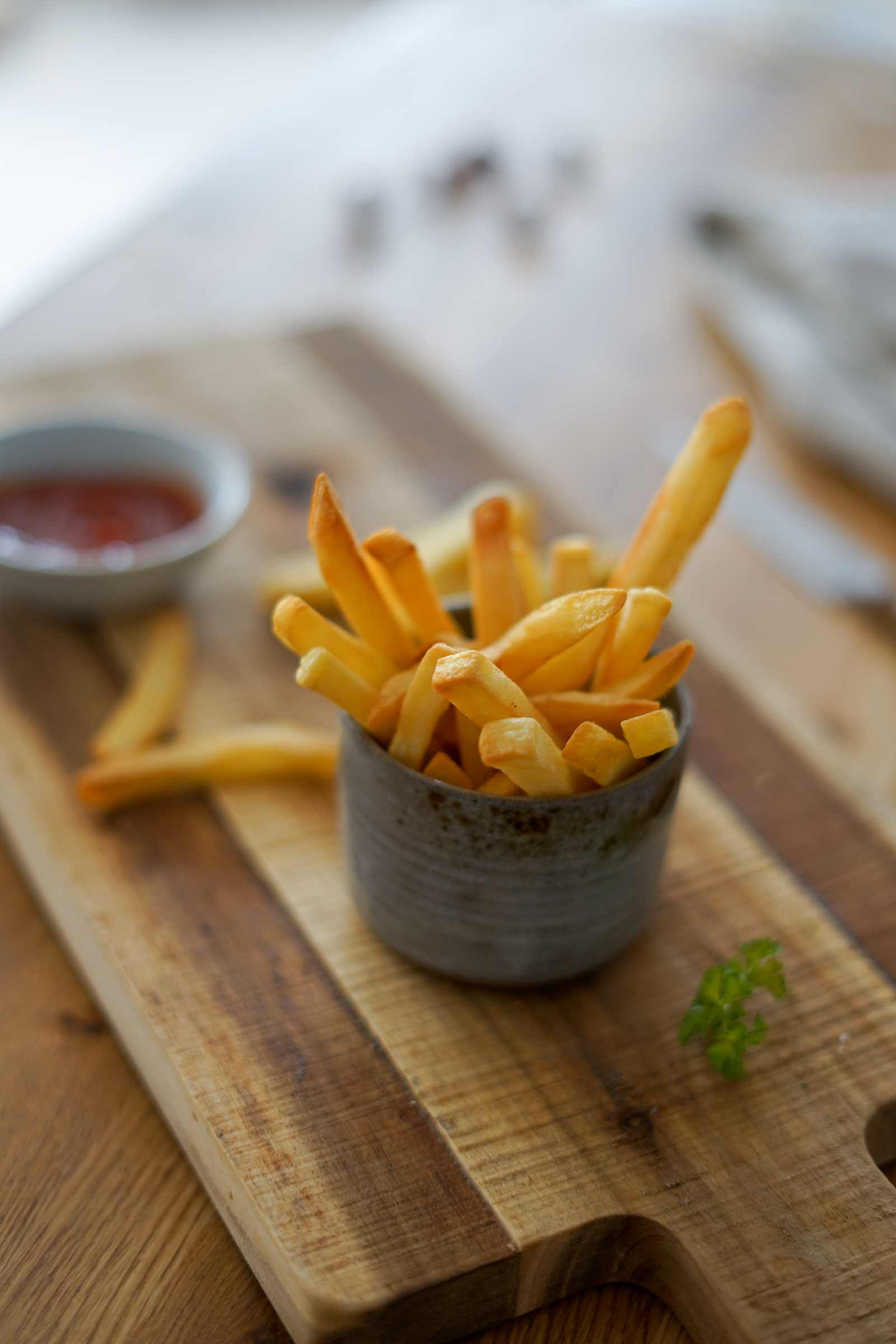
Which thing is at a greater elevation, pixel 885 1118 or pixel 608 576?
pixel 608 576

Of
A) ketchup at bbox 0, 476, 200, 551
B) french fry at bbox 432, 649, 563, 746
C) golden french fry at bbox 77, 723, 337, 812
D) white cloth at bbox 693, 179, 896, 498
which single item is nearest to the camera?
french fry at bbox 432, 649, 563, 746

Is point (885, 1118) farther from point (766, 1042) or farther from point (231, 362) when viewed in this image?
point (231, 362)

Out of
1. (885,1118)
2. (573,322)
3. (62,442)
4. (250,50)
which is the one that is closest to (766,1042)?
(885,1118)

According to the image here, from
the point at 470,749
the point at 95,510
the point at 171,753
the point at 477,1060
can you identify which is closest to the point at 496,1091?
the point at 477,1060

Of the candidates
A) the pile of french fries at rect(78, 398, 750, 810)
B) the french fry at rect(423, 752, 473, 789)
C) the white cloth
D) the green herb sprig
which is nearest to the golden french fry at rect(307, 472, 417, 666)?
the pile of french fries at rect(78, 398, 750, 810)

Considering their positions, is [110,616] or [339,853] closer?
[339,853]

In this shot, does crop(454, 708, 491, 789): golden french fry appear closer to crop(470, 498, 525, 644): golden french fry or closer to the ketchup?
crop(470, 498, 525, 644): golden french fry

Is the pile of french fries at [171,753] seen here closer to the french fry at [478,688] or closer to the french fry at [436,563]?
the french fry at [436,563]
